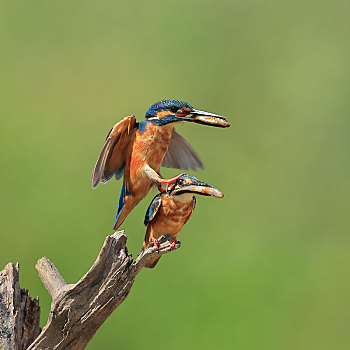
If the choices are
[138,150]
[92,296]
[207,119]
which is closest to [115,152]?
[138,150]

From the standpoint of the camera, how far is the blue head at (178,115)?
1.54 m

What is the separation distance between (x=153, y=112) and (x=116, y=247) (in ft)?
1.50

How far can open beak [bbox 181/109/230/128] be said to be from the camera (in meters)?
1.52

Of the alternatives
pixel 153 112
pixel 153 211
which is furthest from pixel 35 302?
pixel 153 112

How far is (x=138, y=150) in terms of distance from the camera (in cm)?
170

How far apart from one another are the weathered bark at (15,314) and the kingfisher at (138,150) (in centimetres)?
36

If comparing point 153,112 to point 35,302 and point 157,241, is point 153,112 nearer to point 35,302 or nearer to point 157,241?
point 157,241

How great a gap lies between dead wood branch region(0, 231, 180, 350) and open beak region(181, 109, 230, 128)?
1.30ft

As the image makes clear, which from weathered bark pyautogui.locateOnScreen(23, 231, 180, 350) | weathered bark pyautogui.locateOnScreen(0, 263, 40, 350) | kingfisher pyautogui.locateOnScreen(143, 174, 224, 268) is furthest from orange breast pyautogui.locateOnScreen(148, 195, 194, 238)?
weathered bark pyautogui.locateOnScreen(0, 263, 40, 350)

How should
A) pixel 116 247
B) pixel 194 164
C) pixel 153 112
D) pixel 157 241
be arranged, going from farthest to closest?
pixel 194 164, pixel 153 112, pixel 157 241, pixel 116 247

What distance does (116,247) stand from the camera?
147 cm

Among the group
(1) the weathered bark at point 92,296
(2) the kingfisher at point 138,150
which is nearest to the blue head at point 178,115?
(2) the kingfisher at point 138,150

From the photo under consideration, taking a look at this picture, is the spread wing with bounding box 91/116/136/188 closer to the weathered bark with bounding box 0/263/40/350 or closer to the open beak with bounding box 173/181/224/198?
the open beak with bounding box 173/181/224/198

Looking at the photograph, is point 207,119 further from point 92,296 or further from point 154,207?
point 92,296
